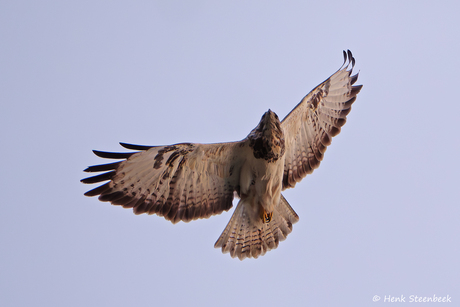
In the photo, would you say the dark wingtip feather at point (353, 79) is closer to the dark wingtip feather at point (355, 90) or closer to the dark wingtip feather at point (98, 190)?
the dark wingtip feather at point (355, 90)

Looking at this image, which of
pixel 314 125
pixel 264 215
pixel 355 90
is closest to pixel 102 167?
pixel 264 215

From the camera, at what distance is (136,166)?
5961 millimetres

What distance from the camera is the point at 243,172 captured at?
617 cm

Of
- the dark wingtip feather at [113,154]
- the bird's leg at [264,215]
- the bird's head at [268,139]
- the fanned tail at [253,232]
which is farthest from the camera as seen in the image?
the fanned tail at [253,232]

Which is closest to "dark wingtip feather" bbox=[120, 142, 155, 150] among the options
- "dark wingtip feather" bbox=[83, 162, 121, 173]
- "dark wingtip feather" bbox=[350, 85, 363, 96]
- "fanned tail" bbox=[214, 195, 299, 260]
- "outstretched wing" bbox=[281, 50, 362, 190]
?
"dark wingtip feather" bbox=[83, 162, 121, 173]

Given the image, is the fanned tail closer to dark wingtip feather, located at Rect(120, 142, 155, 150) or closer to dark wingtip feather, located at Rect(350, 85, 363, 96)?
dark wingtip feather, located at Rect(120, 142, 155, 150)

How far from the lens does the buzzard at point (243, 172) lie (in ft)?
19.3

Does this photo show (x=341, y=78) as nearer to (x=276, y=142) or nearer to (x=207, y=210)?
(x=276, y=142)

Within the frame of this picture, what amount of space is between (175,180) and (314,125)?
2.17 m

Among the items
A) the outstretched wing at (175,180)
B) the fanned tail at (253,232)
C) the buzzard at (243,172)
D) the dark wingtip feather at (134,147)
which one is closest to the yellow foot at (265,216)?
the buzzard at (243,172)

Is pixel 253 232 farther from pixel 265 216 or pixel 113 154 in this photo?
pixel 113 154

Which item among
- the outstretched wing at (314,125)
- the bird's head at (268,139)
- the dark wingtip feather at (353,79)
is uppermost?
the dark wingtip feather at (353,79)

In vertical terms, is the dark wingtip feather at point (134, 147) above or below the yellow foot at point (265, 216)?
above

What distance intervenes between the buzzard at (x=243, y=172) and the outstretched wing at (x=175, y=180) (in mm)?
12
